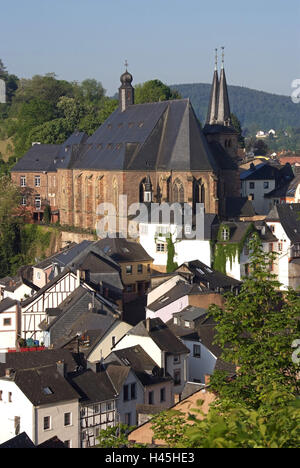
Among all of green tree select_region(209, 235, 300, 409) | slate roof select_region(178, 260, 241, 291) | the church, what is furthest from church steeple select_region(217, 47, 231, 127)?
green tree select_region(209, 235, 300, 409)

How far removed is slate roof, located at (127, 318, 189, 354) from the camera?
41031mm

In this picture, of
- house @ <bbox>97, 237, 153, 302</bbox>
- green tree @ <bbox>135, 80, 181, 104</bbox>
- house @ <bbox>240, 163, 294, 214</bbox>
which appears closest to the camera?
house @ <bbox>97, 237, 153, 302</bbox>

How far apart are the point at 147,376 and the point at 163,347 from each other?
2201 millimetres

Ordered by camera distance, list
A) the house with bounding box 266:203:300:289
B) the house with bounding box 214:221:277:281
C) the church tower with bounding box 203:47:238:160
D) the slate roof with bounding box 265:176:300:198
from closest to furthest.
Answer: the house with bounding box 214:221:277:281 → the house with bounding box 266:203:300:289 → the church tower with bounding box 203:47:238:160 → the slate roof with bounding box 265:176:300:198

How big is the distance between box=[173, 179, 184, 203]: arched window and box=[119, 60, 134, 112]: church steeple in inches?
494

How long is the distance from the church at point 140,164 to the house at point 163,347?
26.8 meters

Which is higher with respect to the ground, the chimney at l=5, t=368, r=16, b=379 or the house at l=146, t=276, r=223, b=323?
the house at l=146, t=276, r=223, b=323

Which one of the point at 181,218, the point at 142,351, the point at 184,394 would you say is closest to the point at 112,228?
the point at 181,218

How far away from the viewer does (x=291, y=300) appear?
65.0ft

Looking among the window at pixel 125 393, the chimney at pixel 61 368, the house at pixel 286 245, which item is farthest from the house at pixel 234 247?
the chimney at pixel 61 368

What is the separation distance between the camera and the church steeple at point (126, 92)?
3081 inches

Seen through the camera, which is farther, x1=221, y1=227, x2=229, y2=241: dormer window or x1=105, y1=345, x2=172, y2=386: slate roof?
x1=221, y1=227, x2=229, y2=241: dormer window

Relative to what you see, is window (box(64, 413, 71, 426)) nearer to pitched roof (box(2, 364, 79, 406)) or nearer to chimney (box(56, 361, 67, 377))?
pitched roof (box(2, 364, 79, 406))

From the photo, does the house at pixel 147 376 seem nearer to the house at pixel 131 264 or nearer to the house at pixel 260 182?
the house at pixel 131 264
